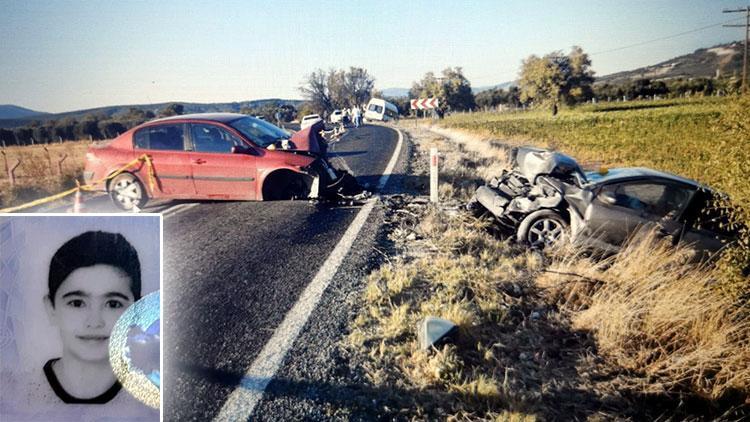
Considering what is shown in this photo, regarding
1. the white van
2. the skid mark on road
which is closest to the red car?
the skid mark on road

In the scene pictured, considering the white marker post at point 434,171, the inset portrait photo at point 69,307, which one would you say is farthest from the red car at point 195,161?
the inset portrait photo at point 69,307

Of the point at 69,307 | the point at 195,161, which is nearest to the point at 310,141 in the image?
the point at 195,161

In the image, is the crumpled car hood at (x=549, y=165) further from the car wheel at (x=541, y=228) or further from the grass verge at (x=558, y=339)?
the grass verge at (x=558, y=339)

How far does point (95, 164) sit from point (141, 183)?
0.74m

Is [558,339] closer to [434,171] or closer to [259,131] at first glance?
[434,171]

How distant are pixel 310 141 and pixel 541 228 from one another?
12.2 ft

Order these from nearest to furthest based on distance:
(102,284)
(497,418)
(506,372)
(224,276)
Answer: (102,284) → (497,418) → (506,372) → (224,276)

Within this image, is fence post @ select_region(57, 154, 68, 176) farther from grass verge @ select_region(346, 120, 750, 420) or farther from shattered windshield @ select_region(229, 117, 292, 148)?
grass verge @ select_region(346, 120, 750, 420)

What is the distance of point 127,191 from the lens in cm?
636

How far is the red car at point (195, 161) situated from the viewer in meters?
→ 6.04

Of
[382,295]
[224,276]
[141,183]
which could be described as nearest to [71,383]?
[382,295]

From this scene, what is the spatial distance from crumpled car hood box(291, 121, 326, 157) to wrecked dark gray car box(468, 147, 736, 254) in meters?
3.04

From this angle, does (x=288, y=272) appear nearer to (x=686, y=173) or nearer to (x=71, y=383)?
(x=71, y=383)

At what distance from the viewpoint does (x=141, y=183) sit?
20.7 ft
